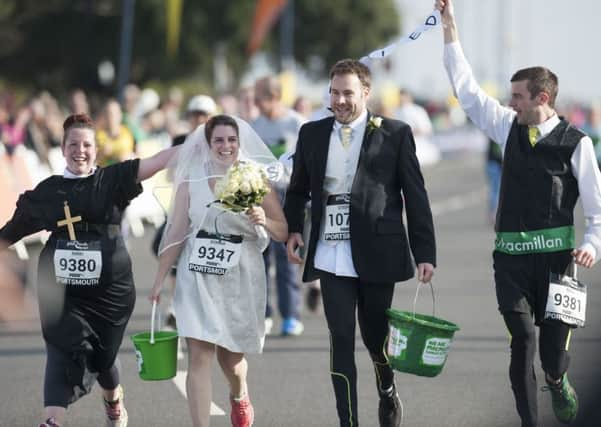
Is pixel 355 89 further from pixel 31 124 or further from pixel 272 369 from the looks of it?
pixel 31 124

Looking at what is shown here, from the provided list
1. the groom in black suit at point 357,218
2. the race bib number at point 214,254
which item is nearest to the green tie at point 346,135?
the groom in black suit at point 357,218

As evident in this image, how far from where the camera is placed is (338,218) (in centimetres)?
726

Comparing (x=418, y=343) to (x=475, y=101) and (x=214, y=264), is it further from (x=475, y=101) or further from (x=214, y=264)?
(x=475, y=101)

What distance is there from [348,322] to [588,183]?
1.42 m

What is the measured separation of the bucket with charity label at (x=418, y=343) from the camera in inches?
271

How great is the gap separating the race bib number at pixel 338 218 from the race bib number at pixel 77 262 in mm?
1205

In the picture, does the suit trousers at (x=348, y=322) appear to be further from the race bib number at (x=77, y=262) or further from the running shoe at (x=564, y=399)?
the race bib number at (x=77, y=262)

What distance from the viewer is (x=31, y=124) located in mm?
21859

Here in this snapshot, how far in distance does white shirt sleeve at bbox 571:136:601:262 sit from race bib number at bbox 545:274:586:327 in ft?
0.65

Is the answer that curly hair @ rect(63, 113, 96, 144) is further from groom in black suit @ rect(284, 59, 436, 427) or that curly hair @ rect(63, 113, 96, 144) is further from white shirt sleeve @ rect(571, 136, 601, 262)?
white shirt sleeve @ rect(571, 136, 601, 262)

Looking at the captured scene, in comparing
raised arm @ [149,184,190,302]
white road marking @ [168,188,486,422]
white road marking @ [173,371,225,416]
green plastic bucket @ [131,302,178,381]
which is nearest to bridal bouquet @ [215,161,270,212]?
raised arm @ [149,184,190,302]

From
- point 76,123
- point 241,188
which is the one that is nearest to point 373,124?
point 241,188

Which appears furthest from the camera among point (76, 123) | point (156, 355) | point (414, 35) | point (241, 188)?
point (414, 35)

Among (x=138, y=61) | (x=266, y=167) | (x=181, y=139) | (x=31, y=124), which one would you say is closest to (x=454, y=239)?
(x=31, y=124)
